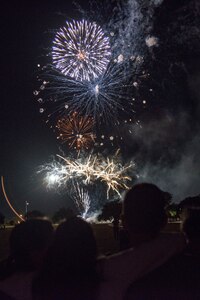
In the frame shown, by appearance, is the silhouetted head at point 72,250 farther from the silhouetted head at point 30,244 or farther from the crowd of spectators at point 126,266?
the silhouetted head at point 30,244

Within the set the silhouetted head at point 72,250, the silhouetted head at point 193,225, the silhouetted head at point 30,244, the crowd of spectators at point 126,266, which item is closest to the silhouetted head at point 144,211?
the crowd of spectators at point 126,266

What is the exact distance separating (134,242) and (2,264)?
Result: 1333 millimetres

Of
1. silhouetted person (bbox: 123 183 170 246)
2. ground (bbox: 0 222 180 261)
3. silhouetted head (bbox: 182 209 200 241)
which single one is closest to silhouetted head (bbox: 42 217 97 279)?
silhouetted person (bbox: 123 183 170 246)

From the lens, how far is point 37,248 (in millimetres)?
2775

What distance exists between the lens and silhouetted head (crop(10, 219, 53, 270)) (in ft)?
9.09

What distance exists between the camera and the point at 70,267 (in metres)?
2.35

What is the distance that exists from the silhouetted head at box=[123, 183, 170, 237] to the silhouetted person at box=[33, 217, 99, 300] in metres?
0.27

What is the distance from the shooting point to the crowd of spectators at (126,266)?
2.17 metres

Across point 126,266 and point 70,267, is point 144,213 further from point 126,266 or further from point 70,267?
point 70,267

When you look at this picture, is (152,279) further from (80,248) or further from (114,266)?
(80,248)

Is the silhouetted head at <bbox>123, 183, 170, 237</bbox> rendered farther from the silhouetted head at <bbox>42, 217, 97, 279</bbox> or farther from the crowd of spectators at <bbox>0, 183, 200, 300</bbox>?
the silhouetted head at <bbox>42, 217, 97, 279</bbox>

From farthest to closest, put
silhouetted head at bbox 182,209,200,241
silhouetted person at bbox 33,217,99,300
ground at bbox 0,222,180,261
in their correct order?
ground at bbox 0,222,180,261, silhouetted head at bbox 182,209,200,241, silhouetted person at bbox 33,217,99,300

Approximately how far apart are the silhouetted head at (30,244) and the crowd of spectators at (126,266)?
3.0 inches

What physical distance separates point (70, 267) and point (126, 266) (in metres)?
0.34
